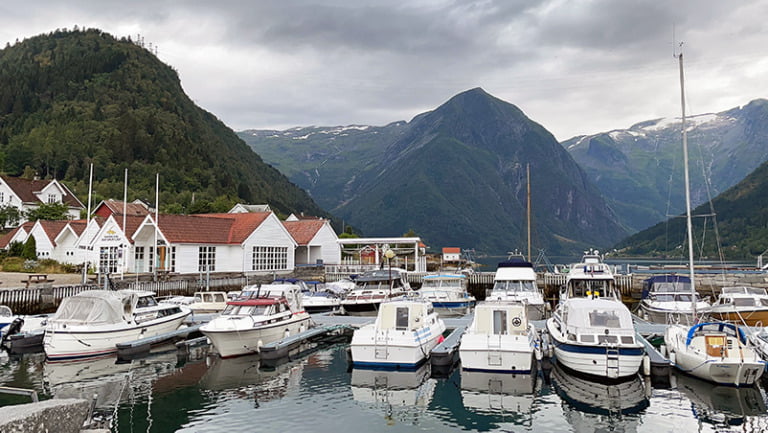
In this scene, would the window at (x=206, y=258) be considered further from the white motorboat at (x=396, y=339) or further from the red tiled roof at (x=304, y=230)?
the white motorboat at (x=396, y=339)

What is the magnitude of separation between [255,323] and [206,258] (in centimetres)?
3072

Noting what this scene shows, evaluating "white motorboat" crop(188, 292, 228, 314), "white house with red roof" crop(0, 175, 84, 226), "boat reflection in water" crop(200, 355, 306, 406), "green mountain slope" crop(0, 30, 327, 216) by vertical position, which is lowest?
"boat reflection in water" crop(200, 355, 306, 406)

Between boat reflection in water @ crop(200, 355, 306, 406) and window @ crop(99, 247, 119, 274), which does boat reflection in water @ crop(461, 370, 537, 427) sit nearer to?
boat reflection in water @ crop(200, 355, 306, 406)

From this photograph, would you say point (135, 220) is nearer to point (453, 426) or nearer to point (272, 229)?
point (272, 229)

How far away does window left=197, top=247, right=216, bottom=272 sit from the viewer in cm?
5419

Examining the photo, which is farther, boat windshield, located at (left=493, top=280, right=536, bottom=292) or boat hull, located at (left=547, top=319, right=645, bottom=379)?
boat windshield, located at (left=493, top=280, right=536, bottom=292)

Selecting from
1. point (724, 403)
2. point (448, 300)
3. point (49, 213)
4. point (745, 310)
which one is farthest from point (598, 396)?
point (49, 213)

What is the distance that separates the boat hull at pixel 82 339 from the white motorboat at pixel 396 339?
11.8 meters

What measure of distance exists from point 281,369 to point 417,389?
6741 mm

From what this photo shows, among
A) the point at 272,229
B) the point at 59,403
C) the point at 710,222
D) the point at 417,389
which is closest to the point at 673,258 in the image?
the point at 710,222

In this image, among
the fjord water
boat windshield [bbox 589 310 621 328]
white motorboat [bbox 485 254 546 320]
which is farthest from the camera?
white motorboat [bbox 485 254 546 320]

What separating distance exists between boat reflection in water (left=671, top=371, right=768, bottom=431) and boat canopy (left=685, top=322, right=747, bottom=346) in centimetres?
163

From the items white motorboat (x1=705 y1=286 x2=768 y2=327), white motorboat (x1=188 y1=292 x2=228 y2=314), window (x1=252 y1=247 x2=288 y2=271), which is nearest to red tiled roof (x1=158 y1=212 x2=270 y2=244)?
window (x1=252 y1=247 x2=288 y2=271)

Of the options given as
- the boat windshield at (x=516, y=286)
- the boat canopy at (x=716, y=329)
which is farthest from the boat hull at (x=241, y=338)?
the boat windshield at (x=516, y=286)
